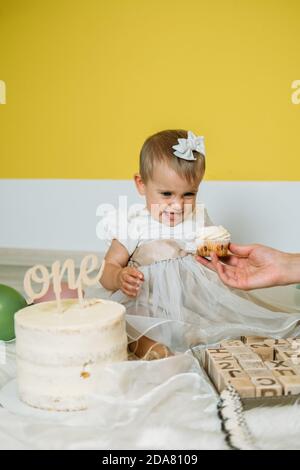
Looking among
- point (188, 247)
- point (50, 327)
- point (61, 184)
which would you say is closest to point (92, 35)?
point (61, 184)

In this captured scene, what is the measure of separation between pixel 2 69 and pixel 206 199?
142 centimetres

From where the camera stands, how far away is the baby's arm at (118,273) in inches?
57.3

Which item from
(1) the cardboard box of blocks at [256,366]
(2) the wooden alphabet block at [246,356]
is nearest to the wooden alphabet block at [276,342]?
(1) the cardboard box of blocks at [256,366]

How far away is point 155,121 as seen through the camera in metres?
2.76

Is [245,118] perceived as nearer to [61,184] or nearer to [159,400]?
[61,184]

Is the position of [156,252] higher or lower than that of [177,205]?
lower

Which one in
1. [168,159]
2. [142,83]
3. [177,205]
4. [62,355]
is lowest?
[62,355]

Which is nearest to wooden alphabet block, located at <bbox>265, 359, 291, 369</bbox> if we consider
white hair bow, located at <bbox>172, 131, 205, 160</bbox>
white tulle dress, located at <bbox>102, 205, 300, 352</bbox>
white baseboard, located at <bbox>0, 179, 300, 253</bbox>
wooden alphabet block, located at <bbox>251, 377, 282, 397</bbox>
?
wooden alphabet block, located at <bbox>251, 377, 282, 397</bbox>

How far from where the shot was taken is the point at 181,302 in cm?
161

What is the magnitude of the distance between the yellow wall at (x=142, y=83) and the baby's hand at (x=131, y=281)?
136cm

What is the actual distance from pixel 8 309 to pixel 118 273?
1.13 feet

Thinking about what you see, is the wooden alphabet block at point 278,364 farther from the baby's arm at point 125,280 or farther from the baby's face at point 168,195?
the baby's face at point 168,195

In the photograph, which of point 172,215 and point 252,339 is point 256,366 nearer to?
point 252,339

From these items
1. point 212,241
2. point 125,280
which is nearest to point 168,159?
point 212,241
